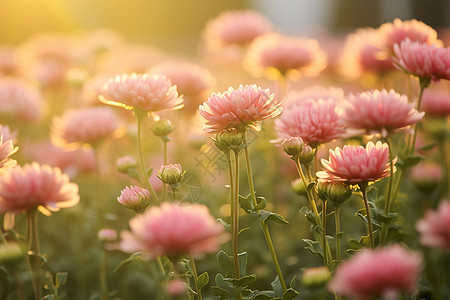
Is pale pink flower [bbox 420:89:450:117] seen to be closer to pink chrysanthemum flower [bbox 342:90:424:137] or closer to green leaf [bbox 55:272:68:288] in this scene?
pink chrysanthemum flower [bbox 342:90:424:137]

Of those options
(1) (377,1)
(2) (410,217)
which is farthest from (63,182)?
(1) (377,1)

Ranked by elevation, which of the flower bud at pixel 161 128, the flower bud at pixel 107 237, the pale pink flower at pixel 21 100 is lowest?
the flower bud at pixel 107 237

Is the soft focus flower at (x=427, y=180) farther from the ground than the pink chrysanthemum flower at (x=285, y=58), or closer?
closer

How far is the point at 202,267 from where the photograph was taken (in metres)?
1.85

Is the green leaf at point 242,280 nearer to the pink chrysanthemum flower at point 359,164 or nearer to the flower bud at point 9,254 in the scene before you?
the pink chrysanthemum flower at point 359,164

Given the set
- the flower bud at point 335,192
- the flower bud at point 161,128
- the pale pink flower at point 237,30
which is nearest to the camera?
the flower bud at point 335,192

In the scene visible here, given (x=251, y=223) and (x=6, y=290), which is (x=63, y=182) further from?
(x=251, y=223)

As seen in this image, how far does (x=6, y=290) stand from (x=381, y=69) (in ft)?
5.92

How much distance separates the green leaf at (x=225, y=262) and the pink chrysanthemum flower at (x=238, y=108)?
334 mm

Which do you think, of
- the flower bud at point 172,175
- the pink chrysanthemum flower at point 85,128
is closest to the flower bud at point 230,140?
the flower bud at point 172,175

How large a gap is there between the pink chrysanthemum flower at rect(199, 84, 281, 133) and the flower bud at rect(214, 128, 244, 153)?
0.02 m

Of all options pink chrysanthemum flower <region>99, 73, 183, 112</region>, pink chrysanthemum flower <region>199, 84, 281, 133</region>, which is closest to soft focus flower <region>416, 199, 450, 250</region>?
pink chrysanthemum flower <region>199, 84, 281, 133</region>

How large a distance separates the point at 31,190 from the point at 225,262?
52cm

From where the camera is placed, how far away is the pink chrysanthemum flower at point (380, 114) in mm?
946
